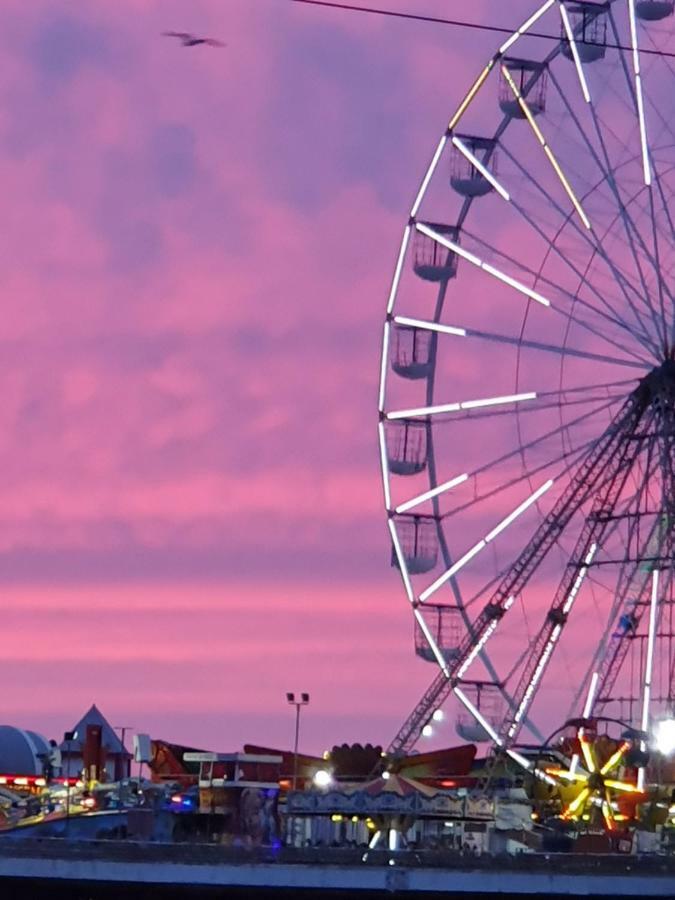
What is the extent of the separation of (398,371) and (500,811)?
40.6ft

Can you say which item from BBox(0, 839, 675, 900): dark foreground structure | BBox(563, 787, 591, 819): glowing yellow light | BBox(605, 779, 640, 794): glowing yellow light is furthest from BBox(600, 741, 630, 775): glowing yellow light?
BBox(0, 839, 675, 900): dark foreground structure

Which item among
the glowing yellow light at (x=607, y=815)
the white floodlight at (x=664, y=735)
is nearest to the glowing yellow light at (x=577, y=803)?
the glowing yellow light at (x=607, y=815)

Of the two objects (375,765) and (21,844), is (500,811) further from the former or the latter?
(375,765)

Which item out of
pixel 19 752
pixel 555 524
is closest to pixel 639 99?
pixel 555 524

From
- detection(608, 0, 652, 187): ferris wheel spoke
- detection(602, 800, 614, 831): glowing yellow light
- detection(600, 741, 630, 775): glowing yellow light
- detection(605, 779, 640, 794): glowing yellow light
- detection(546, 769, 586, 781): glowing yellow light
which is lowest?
detection(602, 800, 614, 831): glowing yellow light

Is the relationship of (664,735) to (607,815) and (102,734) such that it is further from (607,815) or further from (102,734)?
(102,734)

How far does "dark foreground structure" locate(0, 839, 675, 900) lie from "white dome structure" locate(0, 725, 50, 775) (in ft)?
139

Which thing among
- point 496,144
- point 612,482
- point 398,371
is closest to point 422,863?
point 612,482

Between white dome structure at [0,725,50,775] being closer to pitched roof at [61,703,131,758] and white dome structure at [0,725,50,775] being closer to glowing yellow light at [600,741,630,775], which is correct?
pitched roof at [61,703,131,758]

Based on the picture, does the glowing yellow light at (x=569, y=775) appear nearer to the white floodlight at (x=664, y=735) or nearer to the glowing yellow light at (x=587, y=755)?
the glowing yellow light at (x=587, y=755)

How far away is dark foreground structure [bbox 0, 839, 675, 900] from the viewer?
48594mm

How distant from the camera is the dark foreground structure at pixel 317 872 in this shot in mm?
48594

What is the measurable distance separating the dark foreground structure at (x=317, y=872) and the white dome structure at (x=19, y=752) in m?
42.2

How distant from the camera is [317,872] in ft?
160
